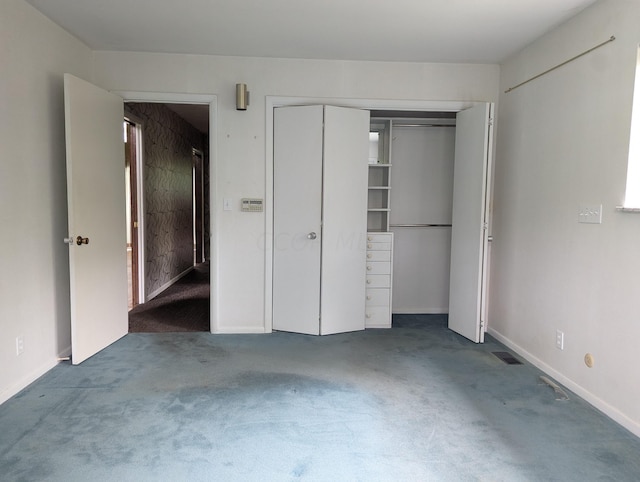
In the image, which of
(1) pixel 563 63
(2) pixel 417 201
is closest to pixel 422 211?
(2) pixel 417 201

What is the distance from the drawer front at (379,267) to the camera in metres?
4.05

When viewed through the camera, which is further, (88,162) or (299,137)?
(299,137)

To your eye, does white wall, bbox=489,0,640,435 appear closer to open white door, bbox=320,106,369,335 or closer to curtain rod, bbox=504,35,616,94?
curtain rod, bbox=504,35,616,94

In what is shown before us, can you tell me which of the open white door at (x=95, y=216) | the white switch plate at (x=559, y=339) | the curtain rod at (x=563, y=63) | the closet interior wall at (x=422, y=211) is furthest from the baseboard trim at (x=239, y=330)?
the curtain rod at (x=563, y=63)

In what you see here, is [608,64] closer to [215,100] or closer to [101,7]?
[215,100]

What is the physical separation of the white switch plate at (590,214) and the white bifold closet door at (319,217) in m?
1.75

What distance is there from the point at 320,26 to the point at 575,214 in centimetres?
214

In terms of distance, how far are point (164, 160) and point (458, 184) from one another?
148 inches

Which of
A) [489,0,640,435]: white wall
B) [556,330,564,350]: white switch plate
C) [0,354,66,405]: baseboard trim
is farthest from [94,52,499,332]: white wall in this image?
[556,330,564,350]: white switch plate

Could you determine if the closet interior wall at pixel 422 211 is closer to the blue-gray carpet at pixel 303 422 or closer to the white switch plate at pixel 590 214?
the blue-gray carpet at pixel 303 422

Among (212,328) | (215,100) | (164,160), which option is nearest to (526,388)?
(212,328)

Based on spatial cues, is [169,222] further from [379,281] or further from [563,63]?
[563,63]

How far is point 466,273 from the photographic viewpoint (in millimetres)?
3721

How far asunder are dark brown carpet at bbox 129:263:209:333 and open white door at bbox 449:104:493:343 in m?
2.37
